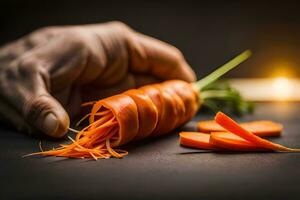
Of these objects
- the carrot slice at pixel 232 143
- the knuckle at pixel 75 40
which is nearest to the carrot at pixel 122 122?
the carrot slice at pixel 232 143

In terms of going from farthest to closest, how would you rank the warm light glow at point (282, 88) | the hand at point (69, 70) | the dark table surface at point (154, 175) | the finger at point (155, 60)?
the warm light glow at point (282, 88)
the finger at point (155, 60)
the hand at point (69, 70)
the dark table surface at point (154, 175)

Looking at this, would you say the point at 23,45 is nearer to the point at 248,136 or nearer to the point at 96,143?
the point at 96,143

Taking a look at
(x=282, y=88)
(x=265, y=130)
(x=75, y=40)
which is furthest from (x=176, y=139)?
(x=282, y=88)

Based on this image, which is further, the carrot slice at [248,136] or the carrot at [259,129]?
the carrot at [259,129]

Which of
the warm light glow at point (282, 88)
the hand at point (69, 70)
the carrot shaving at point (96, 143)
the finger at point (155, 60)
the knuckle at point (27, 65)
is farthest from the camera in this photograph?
the warm light glow at point (282, 88)

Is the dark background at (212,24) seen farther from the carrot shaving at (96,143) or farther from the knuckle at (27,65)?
the carrot shaving at (96,143)

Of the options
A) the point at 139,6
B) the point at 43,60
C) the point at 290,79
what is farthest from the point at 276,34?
the point at 43,60

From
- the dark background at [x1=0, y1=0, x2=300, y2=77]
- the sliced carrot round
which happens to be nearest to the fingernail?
the sliced carrot round
